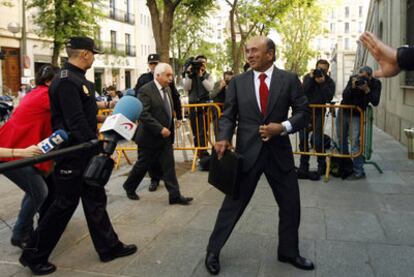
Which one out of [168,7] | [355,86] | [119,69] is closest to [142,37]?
[119,69]

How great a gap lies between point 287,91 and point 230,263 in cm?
153

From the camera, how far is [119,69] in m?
45.8

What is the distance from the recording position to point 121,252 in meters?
4.08

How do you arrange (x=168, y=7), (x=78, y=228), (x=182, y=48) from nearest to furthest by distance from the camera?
(x=78, y=228) < (x=168, y=7) < (x=182, y=48)

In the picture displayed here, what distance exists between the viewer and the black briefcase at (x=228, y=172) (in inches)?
142

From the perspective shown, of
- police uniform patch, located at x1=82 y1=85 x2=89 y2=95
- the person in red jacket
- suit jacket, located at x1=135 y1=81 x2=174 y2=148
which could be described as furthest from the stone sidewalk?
police uniform patch, located at x1=82 y1=85 x2=89 y2=95

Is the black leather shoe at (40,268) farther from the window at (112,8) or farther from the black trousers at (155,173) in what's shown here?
the window at (112,8)

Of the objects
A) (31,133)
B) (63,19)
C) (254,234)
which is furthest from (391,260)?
(63,19)

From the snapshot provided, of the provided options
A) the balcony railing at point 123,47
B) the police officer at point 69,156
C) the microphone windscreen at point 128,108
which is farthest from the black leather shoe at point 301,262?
the balcony railing at point 123,47

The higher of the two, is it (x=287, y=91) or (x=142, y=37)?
(x=142, y=37)

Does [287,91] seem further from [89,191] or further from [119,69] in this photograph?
[119,69]

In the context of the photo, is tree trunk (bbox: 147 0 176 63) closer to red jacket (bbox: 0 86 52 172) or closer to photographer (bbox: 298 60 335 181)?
photographer (bbox: 298 60 335 181)

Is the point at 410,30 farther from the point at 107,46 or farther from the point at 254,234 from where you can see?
the point at 107,46

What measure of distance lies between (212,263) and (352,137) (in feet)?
14.3
